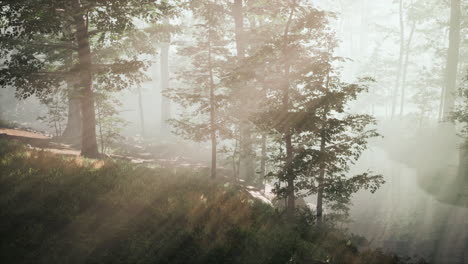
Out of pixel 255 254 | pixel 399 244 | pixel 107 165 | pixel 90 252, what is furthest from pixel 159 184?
pixel 399 244

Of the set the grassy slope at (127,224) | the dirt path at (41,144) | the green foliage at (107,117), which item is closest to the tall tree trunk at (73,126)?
the green foliage at (107,117)

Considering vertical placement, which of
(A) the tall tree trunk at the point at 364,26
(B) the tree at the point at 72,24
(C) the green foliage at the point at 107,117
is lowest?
(C) the green foliage at the point at 107,117

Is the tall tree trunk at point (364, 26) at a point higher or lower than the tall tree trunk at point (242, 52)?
higher

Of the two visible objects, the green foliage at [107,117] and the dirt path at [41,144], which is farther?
the green foliage at [107,117]

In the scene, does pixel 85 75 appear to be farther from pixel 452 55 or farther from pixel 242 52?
pixel 452 55

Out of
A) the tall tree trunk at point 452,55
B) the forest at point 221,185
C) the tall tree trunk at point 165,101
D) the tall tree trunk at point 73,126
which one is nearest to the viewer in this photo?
the forest at point 221,185

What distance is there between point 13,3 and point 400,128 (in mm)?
38774

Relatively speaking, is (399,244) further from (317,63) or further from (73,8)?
(73,8)

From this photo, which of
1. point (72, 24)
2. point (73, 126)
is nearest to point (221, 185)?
point (72, 24)

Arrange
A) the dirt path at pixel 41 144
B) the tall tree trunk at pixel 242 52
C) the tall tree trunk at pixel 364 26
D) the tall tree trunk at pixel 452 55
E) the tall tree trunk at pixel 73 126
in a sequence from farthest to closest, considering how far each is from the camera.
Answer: the tall tree trunk at pixel 364 26
the tall tree trunk at pixel 452 55
the tall tree trunk at pixel 73 126
the tall tree trunk at pixel 242 52
the dirt path at pixel 41 144

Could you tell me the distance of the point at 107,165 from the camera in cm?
930

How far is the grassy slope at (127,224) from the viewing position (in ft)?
18.7

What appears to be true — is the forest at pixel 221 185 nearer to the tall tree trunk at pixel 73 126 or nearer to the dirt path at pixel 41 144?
the dirt path at pixel 41 144

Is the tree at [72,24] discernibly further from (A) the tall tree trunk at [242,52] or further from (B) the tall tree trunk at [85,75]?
(A) the tall tree trunk at [242,52]
